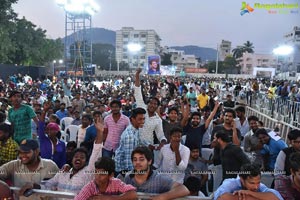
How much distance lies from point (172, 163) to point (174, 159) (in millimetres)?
60

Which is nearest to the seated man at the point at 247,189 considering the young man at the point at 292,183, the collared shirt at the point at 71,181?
the young man at the point at 292,183

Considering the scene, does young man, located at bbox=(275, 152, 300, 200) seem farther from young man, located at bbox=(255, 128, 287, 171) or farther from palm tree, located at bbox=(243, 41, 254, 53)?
palm tree, located at bbox=(243, 41, 254, 53)

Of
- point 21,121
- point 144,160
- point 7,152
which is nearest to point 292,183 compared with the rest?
point 144,160

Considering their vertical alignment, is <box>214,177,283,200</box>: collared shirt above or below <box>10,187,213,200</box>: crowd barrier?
above

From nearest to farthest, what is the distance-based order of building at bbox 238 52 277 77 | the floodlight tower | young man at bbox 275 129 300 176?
1. young man at bbox 275 129 300 176
2. the floodlight tower
3. building at bbox 238 52 277 77

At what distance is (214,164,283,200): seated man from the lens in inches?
101

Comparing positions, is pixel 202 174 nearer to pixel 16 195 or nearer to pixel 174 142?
pixel 174 142

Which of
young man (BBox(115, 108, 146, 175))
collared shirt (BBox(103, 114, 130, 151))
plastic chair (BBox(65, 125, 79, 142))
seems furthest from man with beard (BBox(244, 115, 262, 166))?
plastic chair (BBox(65, 125, 79, 142))

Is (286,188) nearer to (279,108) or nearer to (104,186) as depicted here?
(104,186)

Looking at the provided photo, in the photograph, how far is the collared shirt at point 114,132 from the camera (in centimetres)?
480

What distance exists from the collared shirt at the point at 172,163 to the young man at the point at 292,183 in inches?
48.6

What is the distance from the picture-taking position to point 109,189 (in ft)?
9.55

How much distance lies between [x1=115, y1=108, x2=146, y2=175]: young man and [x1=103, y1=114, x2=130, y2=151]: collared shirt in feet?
2.00

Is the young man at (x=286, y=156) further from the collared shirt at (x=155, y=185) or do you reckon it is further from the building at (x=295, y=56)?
the building at (x=295, y=56)
